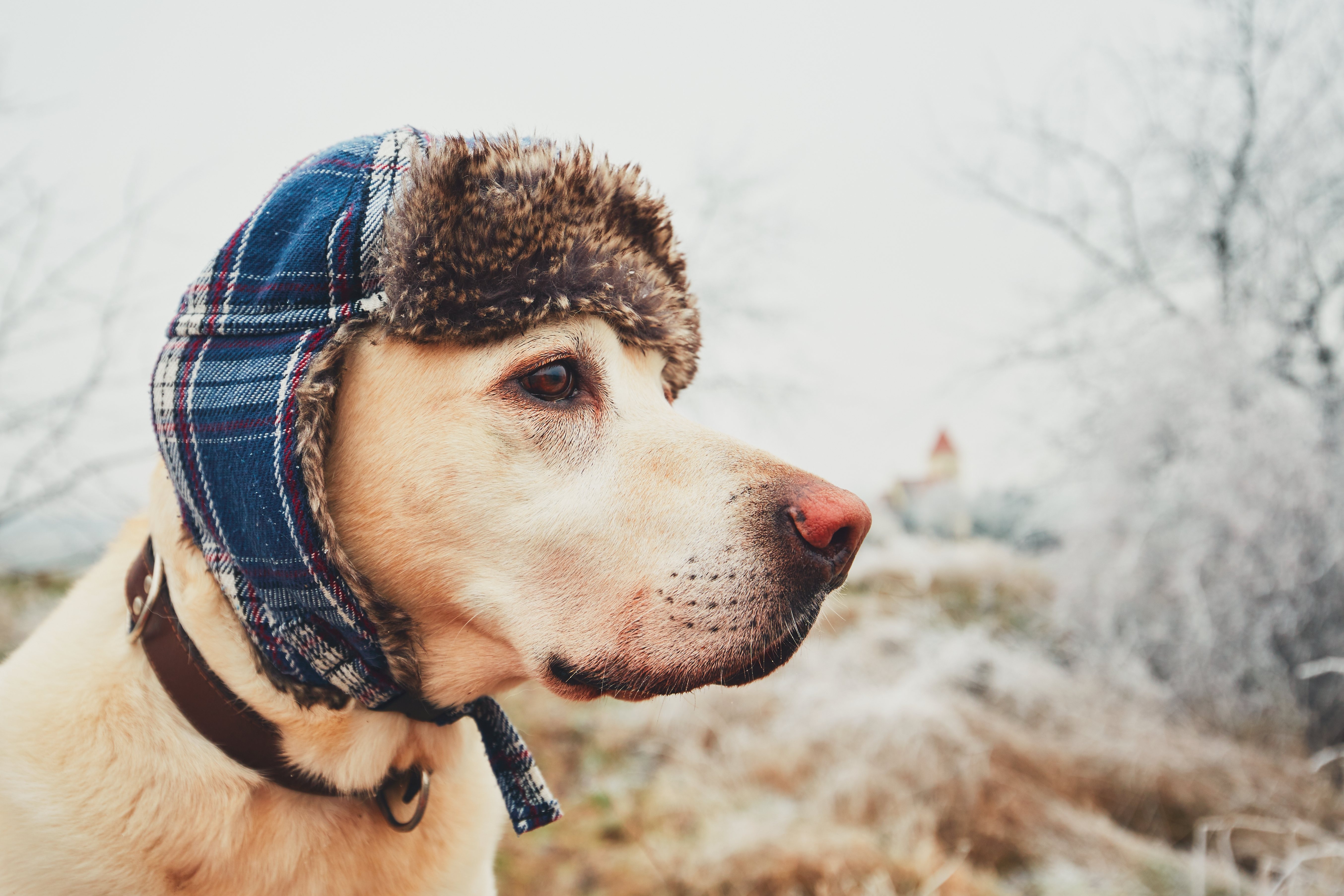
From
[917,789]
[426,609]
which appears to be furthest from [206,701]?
[917,789]

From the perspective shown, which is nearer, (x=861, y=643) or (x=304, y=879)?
(x=304, y=879)

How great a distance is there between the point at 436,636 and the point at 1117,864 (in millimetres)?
3658

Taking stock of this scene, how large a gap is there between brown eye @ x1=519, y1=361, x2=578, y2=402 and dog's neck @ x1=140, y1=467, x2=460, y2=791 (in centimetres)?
75

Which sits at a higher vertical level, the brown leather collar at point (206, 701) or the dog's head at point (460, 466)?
the dog's head at point (460, 466)

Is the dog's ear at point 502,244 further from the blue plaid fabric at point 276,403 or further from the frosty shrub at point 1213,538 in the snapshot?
the frosty shrub at point 1213,538

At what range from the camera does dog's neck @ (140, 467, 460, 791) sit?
1.49 metres

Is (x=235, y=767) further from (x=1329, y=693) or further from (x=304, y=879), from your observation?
(x=1329, y=693)

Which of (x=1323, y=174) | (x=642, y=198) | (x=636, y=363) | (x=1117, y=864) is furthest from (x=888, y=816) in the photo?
(x=1323, y=174)

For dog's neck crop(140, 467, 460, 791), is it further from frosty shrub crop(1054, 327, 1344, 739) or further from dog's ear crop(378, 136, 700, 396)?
frosty shrub crop(1054, 327, 1344, 739)

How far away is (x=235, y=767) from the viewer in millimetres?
1479

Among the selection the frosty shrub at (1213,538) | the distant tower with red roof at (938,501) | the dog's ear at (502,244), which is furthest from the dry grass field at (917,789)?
the distant tower with red roof at (938,501)

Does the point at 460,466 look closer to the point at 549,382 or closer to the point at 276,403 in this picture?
the point at 549,382

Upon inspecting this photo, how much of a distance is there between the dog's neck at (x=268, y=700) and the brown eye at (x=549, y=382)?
2.47ft

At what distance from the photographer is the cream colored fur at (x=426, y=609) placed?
1.41 meters
